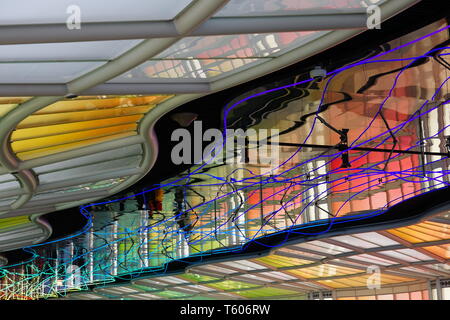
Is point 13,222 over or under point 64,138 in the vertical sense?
under

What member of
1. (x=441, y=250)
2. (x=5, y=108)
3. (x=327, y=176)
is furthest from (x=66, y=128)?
(x=441, y=250)

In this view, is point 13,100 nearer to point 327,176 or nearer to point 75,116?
point 75,116

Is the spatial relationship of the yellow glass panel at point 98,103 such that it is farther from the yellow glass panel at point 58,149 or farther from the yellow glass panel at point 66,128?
the yellow glass panel at point 58,149

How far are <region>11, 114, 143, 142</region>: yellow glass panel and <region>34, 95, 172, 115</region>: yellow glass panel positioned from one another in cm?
196

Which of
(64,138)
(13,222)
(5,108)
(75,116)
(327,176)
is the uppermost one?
(327,176)

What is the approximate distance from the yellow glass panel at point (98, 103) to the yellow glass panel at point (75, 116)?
471 millimetres

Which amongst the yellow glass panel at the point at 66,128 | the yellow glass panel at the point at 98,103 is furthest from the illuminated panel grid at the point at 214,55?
the yellow glass panel at the point at 66,128

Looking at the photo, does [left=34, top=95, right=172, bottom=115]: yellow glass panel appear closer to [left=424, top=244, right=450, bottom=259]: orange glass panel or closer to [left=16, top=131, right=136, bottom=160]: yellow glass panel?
[left=16, top=131, right=136, bottom=160]: yellow glass panel

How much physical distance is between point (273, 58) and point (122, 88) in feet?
11.5

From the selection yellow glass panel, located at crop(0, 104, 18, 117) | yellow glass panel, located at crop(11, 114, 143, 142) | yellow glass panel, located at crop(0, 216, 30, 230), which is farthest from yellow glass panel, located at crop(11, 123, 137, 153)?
yellow glass panel, located at crop(0, 216, 30, 230)

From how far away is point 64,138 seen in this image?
75.1 feet

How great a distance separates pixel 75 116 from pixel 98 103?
4.94 ft
